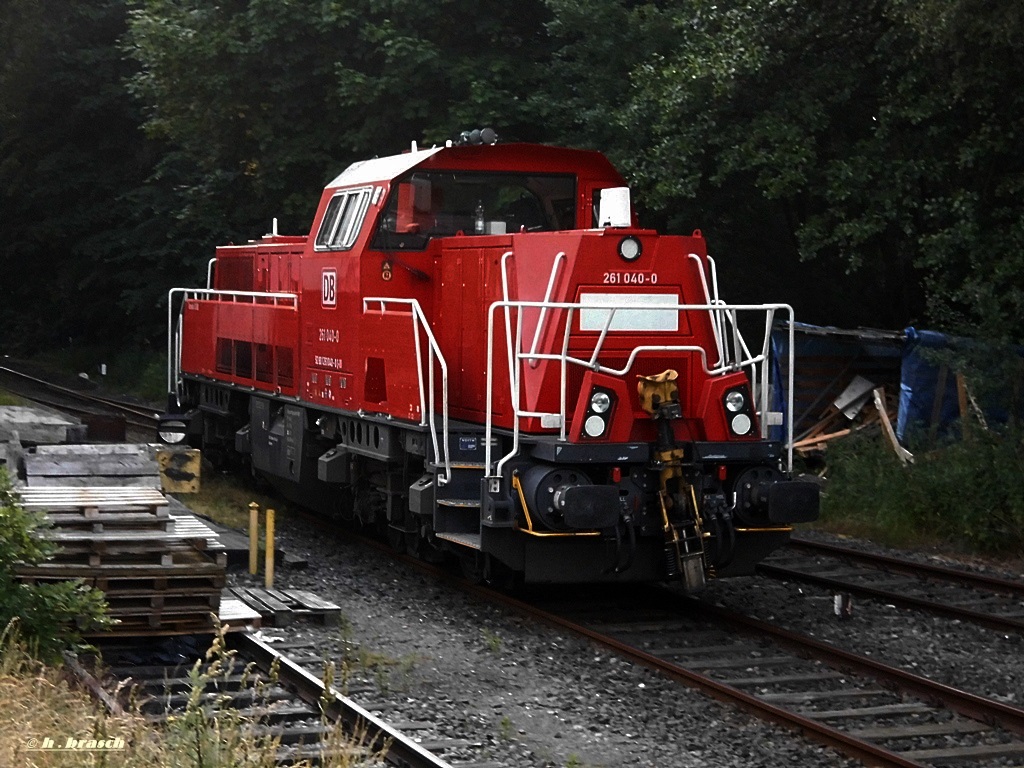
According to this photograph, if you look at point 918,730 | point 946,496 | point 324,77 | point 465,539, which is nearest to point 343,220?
point 465,539

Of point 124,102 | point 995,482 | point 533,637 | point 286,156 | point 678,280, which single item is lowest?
point 533,637

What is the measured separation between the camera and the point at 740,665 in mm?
8367

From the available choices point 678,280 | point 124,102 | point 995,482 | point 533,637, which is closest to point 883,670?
point 533,637

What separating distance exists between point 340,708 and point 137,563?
188 centimetres

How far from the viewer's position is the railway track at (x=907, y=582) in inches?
387

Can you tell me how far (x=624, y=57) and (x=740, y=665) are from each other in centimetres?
1139

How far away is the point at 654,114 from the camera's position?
16.1 metres

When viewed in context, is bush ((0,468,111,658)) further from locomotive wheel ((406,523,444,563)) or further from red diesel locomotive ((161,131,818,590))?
locomotive wheel ((406,523,444,563))

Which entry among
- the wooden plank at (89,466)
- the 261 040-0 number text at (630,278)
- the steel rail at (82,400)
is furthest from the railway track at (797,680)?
the steel rail at (82,400)

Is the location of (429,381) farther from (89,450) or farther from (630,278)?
(89,450)

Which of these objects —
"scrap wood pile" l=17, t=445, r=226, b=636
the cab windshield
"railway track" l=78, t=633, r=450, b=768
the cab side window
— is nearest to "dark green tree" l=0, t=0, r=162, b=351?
the cab side window

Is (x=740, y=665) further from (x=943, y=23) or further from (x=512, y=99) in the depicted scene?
(x=512, y=99)

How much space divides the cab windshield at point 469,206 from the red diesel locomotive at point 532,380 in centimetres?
2

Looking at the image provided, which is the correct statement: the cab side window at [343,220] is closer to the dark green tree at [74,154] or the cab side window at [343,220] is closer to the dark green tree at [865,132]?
the dark green tree at [865,132]
